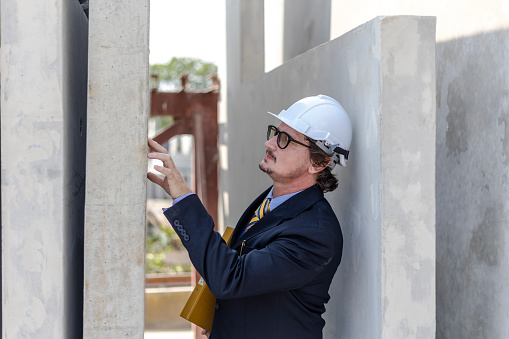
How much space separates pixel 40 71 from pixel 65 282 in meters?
0.80

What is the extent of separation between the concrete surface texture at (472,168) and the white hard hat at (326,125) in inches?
15.2

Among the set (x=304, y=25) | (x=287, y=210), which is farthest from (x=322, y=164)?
(x=304, y=25)

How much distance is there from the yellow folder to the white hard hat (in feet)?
2.76

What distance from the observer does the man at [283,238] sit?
233cm

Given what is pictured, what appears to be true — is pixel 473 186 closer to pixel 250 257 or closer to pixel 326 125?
pixel 326 125

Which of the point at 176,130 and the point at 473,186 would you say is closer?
the point at 473,186

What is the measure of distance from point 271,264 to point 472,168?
1191 mm

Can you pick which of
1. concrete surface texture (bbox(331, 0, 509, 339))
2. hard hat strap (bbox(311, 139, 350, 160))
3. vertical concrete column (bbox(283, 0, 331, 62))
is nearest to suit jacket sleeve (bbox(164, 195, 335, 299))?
hard hat strap (bbox(311, 139, 350, 160))

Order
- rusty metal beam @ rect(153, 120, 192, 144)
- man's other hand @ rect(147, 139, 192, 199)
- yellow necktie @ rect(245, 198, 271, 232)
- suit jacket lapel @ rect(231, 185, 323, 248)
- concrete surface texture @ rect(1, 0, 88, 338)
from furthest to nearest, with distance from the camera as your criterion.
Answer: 1. rusty metal beam @ rect(153, 120, 192, 144)
2. yellow necktie @ rect(245, 198, 271, 232)
3. suit jacket lapel @ rect(231, 185, 323, 248)
4. man's other hand @ rect(147, 139, 192, 199)
5. concrete surface texture @ rect(1, 0, 88, 338)

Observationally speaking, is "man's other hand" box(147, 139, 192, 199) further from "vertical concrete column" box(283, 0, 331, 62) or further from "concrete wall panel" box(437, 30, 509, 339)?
"vertical concrete column" box(283, 0, 331, 62)

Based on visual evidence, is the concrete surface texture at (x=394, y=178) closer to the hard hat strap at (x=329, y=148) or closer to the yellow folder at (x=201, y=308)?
the hard hat strap at (x=329, y=148)

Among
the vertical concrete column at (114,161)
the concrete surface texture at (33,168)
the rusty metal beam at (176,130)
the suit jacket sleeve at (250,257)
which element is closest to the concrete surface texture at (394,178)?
the suit jacket sleeve at (250,257)

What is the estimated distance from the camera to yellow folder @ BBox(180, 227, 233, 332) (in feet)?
9.27

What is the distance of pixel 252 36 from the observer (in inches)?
281
